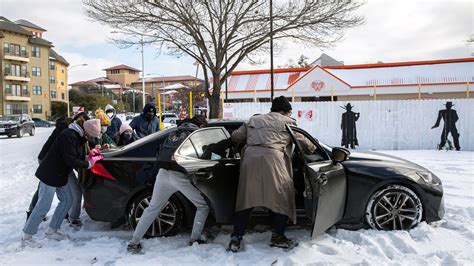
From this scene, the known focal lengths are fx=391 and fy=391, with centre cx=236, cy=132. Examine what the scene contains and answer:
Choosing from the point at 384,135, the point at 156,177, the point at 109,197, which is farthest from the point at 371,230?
the point at 384,135

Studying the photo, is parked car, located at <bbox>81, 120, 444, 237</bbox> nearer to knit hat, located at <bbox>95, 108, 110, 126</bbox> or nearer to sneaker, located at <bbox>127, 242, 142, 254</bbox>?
sneaker, located at <bbox>127, 242, 142, 254</bbox>

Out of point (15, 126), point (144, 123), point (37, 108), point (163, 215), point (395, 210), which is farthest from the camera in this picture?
point (37, 108)

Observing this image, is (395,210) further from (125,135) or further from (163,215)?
(125,135)


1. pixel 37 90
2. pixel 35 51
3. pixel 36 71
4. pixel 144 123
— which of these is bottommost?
pixel 144 123

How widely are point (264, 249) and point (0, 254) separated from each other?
9.58ft

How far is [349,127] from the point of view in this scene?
1436cm

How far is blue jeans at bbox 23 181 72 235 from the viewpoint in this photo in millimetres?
4668

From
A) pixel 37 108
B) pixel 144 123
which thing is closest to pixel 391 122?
pixel 144 123

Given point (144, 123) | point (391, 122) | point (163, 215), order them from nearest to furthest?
point (163, 215) < point (144, 123) < point (391, 122)

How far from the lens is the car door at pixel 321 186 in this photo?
156 inches

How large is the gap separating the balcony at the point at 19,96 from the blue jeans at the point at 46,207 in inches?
2389

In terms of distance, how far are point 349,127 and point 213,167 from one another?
1091cm

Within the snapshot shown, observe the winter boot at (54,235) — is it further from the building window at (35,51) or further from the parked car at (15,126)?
the building window at (35,51)

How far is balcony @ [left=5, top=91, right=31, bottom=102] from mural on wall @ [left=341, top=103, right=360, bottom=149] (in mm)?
56494
